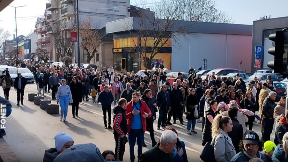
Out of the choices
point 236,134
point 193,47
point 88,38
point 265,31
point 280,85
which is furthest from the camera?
point 88,38

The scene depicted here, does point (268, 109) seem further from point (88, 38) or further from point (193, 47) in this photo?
point (88, 38)

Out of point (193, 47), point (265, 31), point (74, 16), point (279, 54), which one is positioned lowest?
point (279, 54)

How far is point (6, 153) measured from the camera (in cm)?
863

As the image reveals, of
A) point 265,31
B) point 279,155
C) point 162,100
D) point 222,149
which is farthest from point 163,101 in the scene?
point 265,31

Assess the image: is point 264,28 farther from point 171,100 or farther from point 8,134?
point 8,134

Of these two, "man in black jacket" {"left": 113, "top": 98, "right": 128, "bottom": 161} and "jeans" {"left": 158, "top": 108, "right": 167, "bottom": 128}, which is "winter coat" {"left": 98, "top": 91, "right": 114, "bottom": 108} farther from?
"man in black jacket" {"left": 113, "top": 98, "right": 128, "bottom": 161}

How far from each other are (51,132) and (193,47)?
31665 millimetres

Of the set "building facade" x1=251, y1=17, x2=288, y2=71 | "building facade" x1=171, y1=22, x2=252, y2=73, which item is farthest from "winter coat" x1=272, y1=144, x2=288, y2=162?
"building facade" x1=171, y1=22, x2=252, y2=73

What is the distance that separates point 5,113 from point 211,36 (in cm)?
3586

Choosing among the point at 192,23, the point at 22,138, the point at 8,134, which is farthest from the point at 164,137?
the point at 192,23

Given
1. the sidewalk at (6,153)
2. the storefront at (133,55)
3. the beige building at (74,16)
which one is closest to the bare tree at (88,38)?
the beige building at (74,16)

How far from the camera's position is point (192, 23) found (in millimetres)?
37656

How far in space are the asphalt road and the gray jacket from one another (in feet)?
11.6

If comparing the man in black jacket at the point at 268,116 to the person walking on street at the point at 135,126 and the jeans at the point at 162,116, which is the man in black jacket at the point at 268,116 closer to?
the jeans at the point at 162,116
